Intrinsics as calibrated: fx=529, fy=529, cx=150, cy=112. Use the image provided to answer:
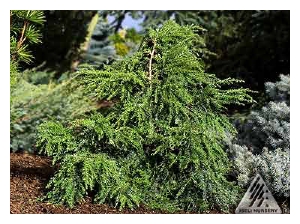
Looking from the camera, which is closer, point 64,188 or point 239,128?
point 64,188

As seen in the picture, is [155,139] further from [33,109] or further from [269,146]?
[33,109]

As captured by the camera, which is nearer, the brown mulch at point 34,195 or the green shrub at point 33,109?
the brown mulch at point 34,195

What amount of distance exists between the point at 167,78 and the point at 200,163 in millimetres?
786

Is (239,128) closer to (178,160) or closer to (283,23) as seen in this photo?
(178,160)

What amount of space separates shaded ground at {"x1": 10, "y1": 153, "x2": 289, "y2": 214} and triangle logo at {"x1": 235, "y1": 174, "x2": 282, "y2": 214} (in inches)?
5.8

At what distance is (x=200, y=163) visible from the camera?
4523mm

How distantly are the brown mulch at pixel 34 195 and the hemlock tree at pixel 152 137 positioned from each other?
0.27ft

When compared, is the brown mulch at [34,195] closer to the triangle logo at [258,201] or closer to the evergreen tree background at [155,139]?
the evergreen tree background at [155,139]

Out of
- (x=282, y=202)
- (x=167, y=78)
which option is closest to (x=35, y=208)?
(x=167, y=78)

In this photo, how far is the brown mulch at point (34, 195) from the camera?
14.5 feet

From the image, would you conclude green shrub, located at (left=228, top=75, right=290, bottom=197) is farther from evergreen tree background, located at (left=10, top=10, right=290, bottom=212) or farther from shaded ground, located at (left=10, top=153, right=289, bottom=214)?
shaded ground, located at (left=10, top=153, right=289, bottom=214)

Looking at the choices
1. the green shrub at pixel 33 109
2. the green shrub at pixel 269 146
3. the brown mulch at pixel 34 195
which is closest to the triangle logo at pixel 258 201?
the green shrub at pixel 269 146

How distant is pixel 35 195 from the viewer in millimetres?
4723

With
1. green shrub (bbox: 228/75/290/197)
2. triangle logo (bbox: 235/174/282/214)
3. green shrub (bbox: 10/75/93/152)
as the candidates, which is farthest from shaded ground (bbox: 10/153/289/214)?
green shrub (bbox: 10/75/93/152)
